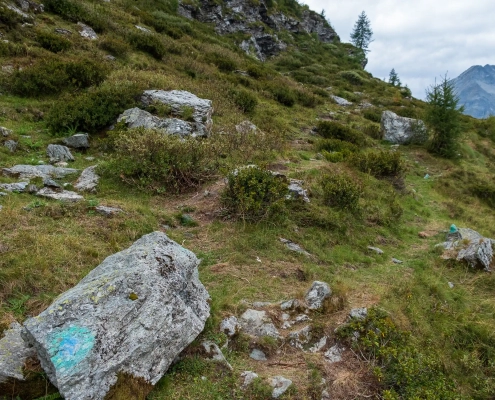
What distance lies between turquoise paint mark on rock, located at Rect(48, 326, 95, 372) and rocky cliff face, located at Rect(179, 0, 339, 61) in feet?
115

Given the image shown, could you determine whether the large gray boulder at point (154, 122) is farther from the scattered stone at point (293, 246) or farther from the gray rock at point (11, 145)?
the scattered stone at point (293, 246)

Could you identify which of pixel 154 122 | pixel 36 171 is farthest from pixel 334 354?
pixel 154 122

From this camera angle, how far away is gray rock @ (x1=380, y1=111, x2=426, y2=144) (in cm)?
1867

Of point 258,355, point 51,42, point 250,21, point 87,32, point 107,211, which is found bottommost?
point 258,355

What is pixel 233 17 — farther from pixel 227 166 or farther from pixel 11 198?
pixel 11 198

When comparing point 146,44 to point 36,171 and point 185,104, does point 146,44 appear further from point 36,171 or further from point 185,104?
point 36,171

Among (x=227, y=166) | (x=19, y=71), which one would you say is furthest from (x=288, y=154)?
(x=19, y=71)

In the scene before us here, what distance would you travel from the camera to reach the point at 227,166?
32.0 ft

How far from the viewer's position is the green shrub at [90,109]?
10203 mm

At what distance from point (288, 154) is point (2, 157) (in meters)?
8.19

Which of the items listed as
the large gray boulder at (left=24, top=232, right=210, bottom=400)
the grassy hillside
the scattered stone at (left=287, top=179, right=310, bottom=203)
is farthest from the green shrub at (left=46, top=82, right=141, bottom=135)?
the large gray boulder at (left=24, top=232, right=210, bottom=400)

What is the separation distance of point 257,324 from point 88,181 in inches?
207

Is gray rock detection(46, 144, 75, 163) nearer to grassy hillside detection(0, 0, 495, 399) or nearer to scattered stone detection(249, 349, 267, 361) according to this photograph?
grassy hillside detection(0, 0, 495, 399)

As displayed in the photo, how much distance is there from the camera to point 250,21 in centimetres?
4006
